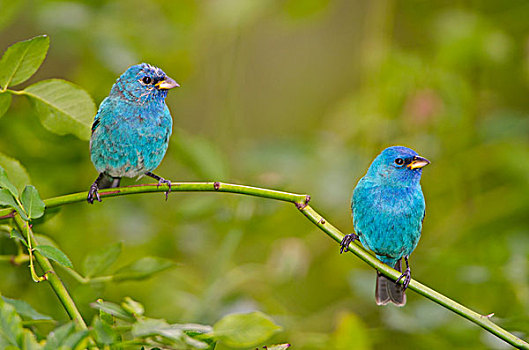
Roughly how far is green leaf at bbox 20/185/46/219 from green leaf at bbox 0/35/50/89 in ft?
0.75

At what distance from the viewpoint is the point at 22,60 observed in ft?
3.77

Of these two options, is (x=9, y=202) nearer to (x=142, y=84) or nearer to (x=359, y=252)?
(x=142, y=84)

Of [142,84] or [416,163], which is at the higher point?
[142,84]

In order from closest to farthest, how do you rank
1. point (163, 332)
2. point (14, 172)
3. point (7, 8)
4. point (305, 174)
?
point (163, 332), point (14, 172), point (7, 8), point (305, 174)

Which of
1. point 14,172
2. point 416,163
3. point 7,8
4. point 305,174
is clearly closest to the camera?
point 416,163

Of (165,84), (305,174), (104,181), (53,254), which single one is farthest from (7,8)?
(305,174)

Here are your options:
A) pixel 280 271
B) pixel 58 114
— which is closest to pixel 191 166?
pixel 280 271

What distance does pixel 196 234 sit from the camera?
2766mm

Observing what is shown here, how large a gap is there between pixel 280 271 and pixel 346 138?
1.09 metres

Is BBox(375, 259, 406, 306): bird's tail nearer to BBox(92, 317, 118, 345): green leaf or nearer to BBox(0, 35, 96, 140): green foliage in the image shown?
BBox(92, 317, 118, 345): green leaf

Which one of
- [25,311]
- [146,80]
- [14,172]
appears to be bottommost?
[25,311]

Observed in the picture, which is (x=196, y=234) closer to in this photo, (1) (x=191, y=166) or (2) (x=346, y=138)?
(1) (x=191, y=166)

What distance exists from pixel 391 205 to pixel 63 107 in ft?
2.22

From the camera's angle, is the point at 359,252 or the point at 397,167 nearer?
the point at 359,252
